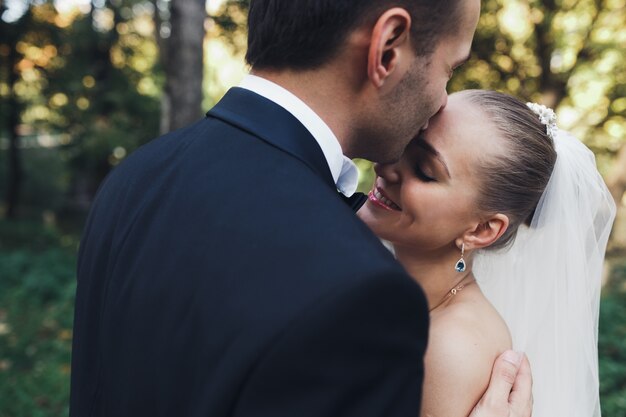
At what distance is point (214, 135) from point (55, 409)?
507cm

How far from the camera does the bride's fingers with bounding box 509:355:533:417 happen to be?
207 cm

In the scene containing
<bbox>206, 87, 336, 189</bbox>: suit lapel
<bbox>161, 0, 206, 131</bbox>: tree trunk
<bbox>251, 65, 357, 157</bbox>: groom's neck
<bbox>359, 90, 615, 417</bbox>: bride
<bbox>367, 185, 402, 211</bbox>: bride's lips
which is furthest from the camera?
<bbox>161, 0, 206, 131</bbox>: tree trunk

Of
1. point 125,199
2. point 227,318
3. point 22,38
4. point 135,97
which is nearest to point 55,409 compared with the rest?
point 125,199

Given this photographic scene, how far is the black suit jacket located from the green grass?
4.72 meters

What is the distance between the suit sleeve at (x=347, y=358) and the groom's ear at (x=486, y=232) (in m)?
1.27

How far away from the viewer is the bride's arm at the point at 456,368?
2.00 m

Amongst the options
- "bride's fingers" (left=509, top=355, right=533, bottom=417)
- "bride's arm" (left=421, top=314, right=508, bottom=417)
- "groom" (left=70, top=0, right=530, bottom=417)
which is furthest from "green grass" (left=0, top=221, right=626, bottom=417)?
"groom" (left=70, top=0, right=530, bottom=417)

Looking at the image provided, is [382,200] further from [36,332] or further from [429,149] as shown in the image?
[36,332]

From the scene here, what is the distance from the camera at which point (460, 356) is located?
6.78ft

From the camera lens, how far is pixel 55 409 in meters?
5.52

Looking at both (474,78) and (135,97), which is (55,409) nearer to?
(474,78)

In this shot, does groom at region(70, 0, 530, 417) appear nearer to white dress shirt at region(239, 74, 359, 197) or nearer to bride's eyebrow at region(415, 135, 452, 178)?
white dress shirt at region(239, 74, 359, 197)

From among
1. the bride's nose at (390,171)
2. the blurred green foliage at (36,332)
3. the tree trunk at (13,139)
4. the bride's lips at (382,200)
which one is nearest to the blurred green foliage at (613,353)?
the bride's lips at (382,200)

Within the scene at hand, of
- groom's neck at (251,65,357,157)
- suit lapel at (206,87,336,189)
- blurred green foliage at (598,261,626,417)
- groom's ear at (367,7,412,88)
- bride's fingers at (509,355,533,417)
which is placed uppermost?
groom's ear at (367,7,412,88)
